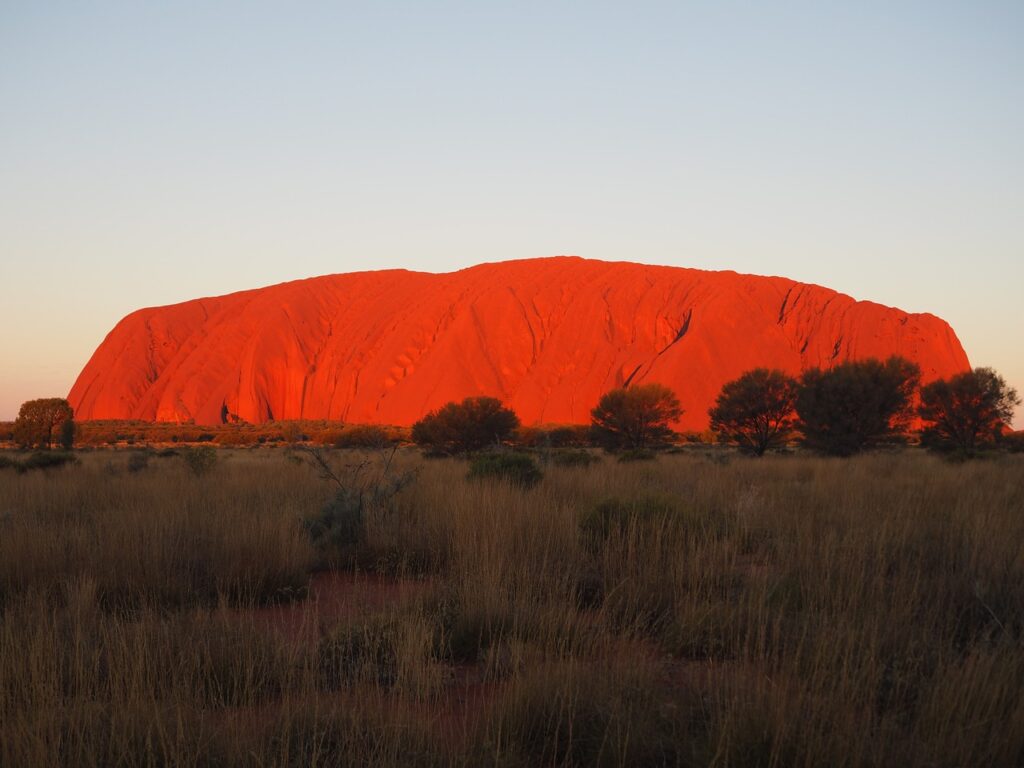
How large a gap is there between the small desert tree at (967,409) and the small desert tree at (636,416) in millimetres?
10973

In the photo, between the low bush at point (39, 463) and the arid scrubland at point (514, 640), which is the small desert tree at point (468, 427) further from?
the arid scrubland at point (514, 640)

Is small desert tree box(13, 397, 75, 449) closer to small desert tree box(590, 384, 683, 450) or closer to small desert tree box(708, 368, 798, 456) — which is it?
small desert tree box(590, 384, 683, 450)

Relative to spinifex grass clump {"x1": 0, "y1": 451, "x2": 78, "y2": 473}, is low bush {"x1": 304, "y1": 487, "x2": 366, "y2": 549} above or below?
above

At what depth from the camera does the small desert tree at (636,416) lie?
33.7 m

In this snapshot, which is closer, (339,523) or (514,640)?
(514,640)

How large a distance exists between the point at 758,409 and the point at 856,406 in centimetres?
403

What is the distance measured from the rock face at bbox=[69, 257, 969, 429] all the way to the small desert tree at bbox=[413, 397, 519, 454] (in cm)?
2772

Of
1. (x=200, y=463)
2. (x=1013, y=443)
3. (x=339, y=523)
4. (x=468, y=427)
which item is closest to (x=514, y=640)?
(x=339, y=523)

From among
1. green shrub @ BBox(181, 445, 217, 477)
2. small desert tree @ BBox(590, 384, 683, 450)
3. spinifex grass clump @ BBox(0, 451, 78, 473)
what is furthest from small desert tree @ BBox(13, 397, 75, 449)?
small desert tree @ BBox(590, 384, 683, 450)

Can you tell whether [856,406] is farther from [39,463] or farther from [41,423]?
[41,423]

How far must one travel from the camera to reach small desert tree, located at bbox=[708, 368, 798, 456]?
96.1ft

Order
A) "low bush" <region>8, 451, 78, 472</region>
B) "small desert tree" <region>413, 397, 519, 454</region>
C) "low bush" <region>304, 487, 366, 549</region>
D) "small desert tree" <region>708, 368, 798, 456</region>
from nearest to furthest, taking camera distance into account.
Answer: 1. "low bush" <region>304, 487, 366, 549</region>
2. "low bush" <region>8, 451, 78, 472</region>
3. "small desert tree" <region>708, 368, 798, 456</region>
4. "small desert tree" <region>413, 397, 519, 454</region>

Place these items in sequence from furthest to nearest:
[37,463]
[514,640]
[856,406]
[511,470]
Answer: [856,406], [37,463], [511,470], [514,640]

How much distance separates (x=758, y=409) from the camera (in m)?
29.4
